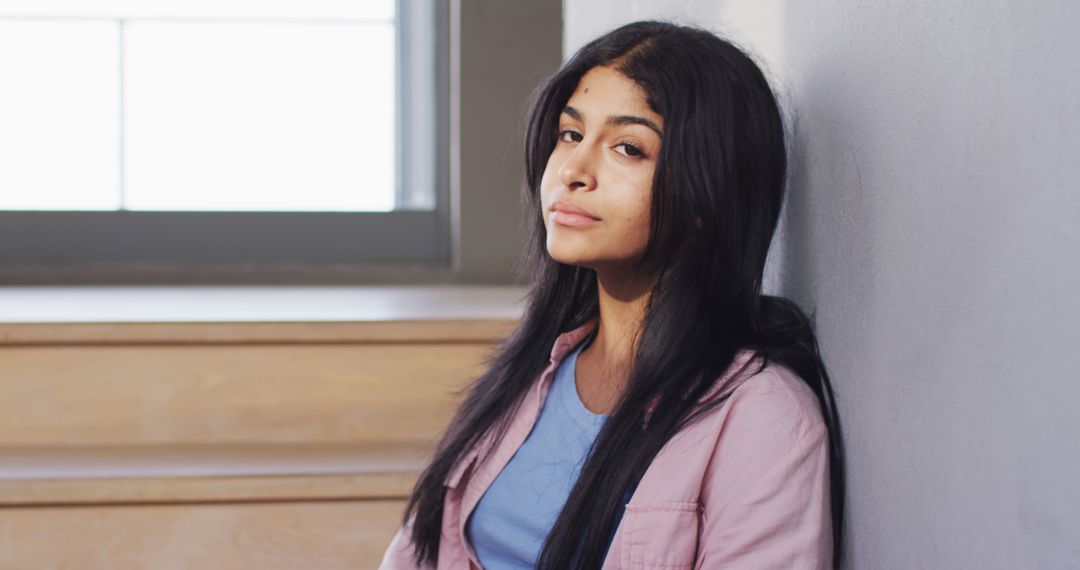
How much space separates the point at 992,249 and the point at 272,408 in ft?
3.78

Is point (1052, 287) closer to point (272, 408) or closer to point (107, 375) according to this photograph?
point (272, 408)

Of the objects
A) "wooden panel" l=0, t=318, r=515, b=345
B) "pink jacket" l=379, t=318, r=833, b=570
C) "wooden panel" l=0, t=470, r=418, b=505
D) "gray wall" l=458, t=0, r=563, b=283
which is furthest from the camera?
"gray wall" l=458, t=0, r=563, b=283

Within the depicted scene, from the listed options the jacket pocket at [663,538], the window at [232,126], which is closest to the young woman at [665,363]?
the jacket pocket at [663,538]

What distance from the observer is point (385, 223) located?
2.51 meters

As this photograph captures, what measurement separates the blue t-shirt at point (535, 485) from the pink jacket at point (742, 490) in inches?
4.2

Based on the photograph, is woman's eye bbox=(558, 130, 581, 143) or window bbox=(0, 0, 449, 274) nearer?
woman's eye bbox=(558, 130, 581, 143)

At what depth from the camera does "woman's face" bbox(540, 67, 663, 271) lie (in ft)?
3.18

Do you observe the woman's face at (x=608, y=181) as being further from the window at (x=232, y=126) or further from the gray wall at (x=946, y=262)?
→ the window at (x=232, y=126)

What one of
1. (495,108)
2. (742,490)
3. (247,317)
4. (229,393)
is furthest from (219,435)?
(495,108)

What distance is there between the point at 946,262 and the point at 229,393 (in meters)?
1.12

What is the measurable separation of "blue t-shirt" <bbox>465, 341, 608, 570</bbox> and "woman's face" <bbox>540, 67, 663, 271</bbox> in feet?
0.48

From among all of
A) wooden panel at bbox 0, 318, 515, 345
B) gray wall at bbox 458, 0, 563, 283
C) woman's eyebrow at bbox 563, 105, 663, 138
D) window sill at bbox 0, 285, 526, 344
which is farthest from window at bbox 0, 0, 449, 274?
woman's eyebrow at bbox 563, 105, 663, 138

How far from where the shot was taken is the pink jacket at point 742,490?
84 cm

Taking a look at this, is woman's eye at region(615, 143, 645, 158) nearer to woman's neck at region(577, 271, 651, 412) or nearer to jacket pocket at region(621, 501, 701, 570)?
woman's neck at region(577, 271, 651, 412)
